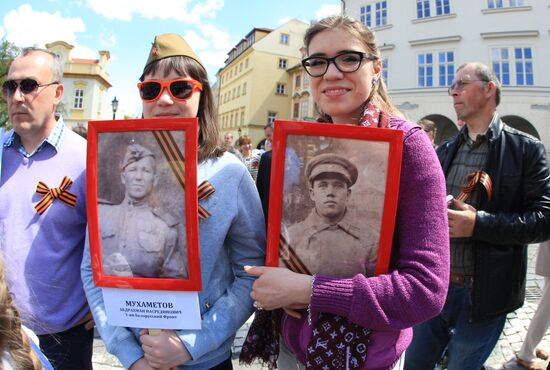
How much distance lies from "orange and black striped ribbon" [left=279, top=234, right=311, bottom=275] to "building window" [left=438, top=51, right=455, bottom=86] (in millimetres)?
22961

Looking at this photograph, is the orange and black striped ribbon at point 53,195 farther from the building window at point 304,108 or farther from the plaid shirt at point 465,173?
the building window at point 304,108

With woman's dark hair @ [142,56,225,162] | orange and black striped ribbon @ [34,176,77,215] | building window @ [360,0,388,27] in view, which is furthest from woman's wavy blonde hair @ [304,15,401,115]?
building window @ [360,0,388,27]

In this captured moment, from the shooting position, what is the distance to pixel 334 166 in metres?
1.20

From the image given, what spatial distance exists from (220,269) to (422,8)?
25.2 meters

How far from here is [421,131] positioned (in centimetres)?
132

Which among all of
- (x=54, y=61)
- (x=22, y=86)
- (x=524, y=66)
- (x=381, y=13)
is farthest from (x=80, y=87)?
(x=22, y=86)

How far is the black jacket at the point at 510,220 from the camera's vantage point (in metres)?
2.21

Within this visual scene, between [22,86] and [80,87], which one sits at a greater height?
[80,87]

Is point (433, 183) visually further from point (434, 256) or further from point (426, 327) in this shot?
point (426, 327)

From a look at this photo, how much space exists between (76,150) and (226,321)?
4.76 ft

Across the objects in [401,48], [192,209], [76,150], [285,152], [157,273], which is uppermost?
[401,48]

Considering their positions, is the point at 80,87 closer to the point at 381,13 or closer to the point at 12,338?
the point at 381,13

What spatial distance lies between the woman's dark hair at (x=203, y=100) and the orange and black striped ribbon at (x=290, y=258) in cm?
57

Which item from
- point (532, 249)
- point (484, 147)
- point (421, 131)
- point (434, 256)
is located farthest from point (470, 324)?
point (532, 249)
